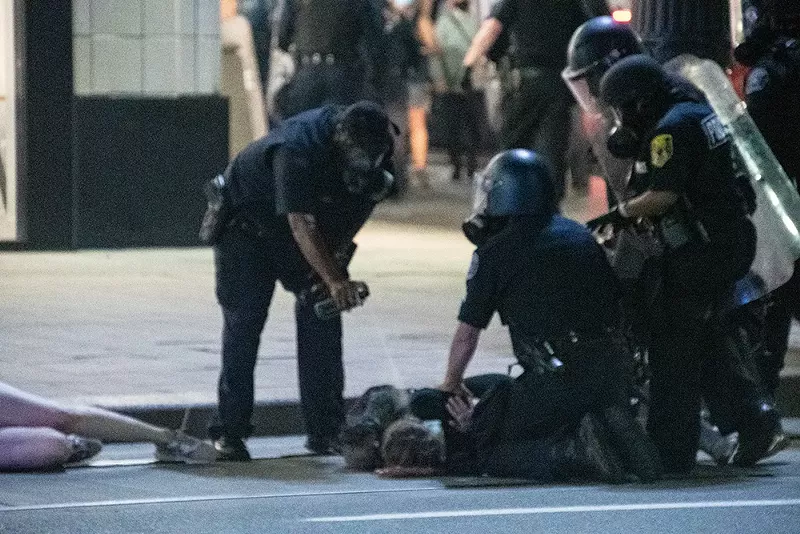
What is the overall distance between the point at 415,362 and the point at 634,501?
9.28 feet

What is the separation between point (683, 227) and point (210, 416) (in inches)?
83.6

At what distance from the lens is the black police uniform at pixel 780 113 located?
948cm

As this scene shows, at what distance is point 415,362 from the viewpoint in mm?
10305

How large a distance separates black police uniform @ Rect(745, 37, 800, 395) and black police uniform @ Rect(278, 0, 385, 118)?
20.1 ft

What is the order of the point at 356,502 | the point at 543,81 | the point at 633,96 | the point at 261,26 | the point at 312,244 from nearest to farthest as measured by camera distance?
the point at 356,502 → the point at 633,96 → the point at 312,244 → the point at 543,81 → the point at 261,26

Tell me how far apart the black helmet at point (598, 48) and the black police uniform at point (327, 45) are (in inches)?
255

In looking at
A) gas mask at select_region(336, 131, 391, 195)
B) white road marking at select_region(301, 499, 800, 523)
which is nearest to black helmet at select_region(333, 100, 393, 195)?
gas mask at select_region(336, 131, 391, 195)

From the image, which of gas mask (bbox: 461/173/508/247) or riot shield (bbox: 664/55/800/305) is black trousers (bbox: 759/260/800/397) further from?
gas mask (bbox: 461/173/508/247)

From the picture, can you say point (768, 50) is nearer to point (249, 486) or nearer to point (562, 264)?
point (562, 264)

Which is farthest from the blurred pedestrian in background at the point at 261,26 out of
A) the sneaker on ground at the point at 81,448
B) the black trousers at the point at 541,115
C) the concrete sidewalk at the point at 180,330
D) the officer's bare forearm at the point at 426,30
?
the sneaker on ground at the point at 81,448

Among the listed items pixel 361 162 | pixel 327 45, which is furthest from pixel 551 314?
pixel 327 45

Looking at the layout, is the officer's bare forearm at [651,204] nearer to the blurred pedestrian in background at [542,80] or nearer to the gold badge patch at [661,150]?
the gold badge patch at [661,150]

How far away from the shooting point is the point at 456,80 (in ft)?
66.5

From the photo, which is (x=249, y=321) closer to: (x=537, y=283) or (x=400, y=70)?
(x=537, y=283)
